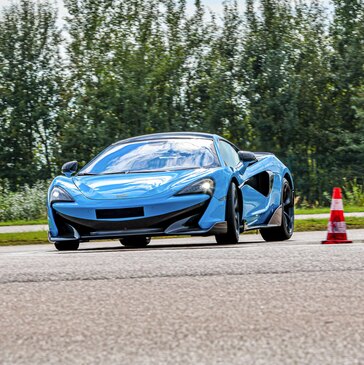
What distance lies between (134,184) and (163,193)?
0.41 meters

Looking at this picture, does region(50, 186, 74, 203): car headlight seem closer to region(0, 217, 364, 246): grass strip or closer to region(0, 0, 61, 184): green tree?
region(0, 217, 364, 246): grass strip

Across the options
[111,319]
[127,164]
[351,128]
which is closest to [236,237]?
[127,164]

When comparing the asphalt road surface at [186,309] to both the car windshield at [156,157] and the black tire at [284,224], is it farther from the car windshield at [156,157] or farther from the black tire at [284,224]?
the black tire at [284,224]

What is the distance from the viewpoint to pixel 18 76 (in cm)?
5909

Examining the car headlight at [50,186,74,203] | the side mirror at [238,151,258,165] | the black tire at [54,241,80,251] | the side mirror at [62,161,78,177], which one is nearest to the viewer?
the car headlight at [50,186,74,203]

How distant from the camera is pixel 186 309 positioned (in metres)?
6.54

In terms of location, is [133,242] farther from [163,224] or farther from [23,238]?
[23,238]

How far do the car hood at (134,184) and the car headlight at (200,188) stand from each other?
6 cm

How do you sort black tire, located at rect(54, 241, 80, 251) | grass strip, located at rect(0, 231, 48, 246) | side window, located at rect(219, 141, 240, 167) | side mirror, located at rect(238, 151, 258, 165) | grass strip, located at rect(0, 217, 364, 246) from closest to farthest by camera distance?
black tire, located at rect(54, 241, 80, 251)
side window, located at rect(219, 141, 240, 167)
side mirror, located at rect(238, 151, 258, 165)
grass strip, located at rect(0, 231, 48, 246)
grass strip, located at rect(0, 217, 364, 246)

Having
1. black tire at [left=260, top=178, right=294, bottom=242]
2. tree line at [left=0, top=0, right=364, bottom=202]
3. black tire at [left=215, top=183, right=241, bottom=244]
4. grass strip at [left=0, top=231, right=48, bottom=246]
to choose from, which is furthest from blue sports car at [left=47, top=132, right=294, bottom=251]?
tree line at [left=0, top=0, right=364, bottom=202]

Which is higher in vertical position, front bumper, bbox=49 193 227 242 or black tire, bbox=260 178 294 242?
front bumper, bbox=49 193 227 242

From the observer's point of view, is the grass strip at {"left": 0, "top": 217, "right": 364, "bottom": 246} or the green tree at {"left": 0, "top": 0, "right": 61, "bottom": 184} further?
the green tree at {"left": 0, "top": 0, "right": 61, "bottom": 184}

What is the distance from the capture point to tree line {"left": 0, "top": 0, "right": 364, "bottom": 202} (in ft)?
182

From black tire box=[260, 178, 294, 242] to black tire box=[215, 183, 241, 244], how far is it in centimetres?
164
